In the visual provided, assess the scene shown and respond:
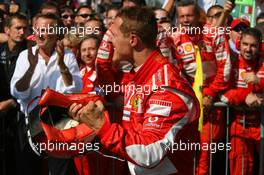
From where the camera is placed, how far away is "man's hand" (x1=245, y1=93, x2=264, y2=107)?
632cm

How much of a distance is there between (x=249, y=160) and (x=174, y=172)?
2.81 meters

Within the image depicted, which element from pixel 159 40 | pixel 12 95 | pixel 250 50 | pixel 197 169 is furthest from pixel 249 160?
pixel 12 95

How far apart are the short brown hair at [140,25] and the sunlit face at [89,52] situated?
2.79 meters

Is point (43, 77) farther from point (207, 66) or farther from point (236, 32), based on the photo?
point (236, 32)

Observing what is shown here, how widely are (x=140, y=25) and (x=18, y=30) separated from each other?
3.69 m

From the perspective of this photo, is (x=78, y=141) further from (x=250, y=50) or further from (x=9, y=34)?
(x=9, y=34)

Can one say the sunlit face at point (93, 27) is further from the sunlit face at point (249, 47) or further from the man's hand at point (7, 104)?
the sunlit face at point (249, 47)

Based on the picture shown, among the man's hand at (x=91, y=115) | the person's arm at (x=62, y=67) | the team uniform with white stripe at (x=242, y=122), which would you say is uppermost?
the person's arm at (x=62, y=67)

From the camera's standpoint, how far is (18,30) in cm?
743

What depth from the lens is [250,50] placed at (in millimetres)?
6793

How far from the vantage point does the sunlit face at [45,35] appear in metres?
6.36
